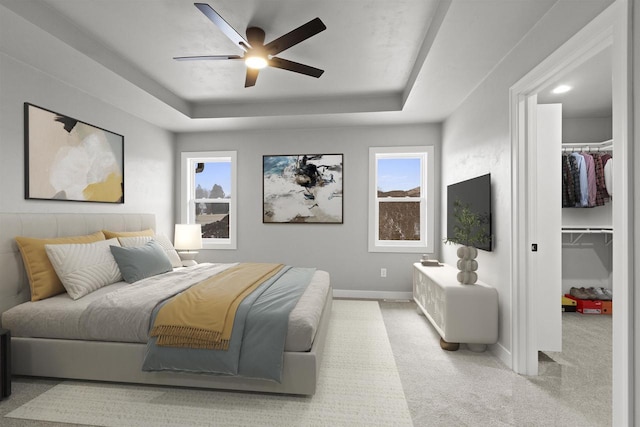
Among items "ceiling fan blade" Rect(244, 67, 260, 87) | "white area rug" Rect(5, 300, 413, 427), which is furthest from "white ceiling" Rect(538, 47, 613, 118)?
"white area rug" Rect(5, 300, 413, 427)

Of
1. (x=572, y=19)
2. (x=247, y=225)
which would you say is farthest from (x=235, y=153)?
(x=572, y=19)

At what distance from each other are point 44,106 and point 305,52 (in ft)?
8.04

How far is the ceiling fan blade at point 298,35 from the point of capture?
2.08m

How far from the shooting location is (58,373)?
7.66 feet

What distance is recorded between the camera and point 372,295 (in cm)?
470

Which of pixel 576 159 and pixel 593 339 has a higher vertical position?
pixel 576 159

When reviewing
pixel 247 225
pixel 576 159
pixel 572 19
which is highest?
pixel 572 19

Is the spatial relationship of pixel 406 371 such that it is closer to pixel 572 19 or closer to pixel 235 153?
pixel 572 19

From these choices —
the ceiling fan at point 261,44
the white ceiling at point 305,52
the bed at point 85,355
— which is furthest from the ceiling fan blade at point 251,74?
the bed at point 85,355

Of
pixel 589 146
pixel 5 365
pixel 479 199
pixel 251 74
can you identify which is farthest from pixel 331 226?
pixel 5 365

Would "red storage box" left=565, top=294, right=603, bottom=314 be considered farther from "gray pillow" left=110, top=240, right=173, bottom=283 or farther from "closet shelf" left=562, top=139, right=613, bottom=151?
"gray pillow" left=110, top=240, right=173, bottom=283

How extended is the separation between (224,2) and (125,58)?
4.65 ft

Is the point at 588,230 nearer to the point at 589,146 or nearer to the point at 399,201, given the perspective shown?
the point at 589,146

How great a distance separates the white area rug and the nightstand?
0.21 meters
